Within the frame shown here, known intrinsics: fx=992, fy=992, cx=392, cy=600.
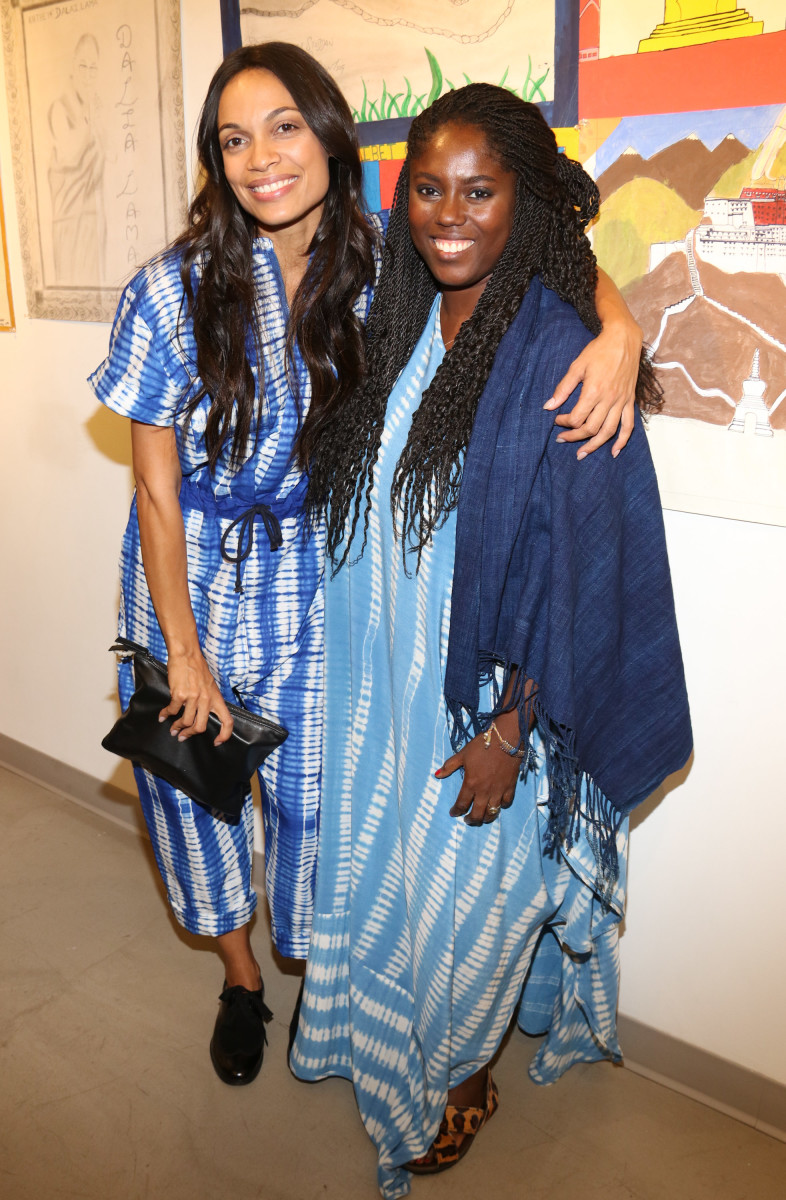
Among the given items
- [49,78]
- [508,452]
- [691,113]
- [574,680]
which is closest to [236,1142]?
[574,680]

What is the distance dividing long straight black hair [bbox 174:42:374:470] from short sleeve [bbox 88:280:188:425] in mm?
43

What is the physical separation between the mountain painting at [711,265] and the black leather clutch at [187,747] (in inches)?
34.8

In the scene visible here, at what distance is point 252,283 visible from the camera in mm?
1623

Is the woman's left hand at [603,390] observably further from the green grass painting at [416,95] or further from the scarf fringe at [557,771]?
the green grass painting at [416,95]

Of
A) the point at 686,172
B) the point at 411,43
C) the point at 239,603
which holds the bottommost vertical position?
the point at 239,603

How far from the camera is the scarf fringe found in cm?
146

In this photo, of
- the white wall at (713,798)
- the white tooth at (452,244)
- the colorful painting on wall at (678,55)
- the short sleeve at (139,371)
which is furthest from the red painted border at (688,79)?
the short sleeve at (139,371)

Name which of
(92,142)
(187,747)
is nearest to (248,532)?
(187,747)

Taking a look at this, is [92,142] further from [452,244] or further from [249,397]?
[452,244]

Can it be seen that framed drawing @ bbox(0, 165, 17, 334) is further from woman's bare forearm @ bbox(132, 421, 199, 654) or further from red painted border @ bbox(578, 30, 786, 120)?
red painted border @ bbox(578, 30, 786, 120)

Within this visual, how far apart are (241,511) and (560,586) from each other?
0.64 meters

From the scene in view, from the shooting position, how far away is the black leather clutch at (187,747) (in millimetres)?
1774

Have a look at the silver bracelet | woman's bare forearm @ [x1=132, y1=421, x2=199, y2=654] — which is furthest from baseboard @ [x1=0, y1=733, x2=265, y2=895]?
the silver bracelet

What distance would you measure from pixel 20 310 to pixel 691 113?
1.88 m
